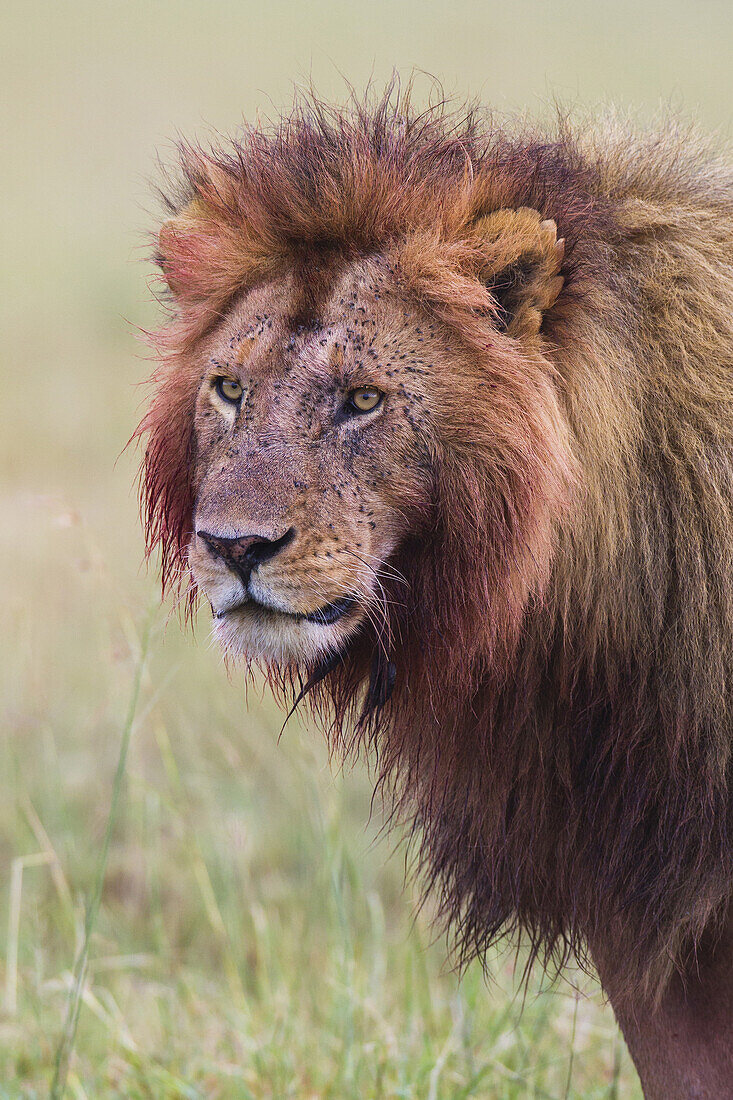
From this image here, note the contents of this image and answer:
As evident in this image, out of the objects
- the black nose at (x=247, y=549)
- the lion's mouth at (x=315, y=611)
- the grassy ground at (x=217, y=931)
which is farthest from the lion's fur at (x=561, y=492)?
the grassy ground at (x=217, y=931)

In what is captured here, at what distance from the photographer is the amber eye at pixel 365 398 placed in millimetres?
1809

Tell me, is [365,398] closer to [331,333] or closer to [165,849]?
[331,333]

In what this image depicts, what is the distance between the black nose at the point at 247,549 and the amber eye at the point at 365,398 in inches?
8.9

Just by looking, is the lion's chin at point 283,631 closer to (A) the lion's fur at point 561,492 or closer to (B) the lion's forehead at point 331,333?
(A) the lion's fur at point 561,492

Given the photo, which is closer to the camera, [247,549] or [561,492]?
[247,549]

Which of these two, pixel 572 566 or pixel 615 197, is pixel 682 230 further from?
pixel 572 566

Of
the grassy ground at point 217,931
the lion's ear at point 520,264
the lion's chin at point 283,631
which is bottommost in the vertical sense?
the grassy ground at point 217,931

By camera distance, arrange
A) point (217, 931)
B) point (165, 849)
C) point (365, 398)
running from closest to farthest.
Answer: point (365, 398), point (217, 931), point (165, 849)

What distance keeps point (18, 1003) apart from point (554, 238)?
2948mm

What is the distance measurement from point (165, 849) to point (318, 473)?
3848mm

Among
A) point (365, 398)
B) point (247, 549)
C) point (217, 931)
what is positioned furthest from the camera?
point (217, 931)

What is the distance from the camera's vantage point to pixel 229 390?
76.2 inches

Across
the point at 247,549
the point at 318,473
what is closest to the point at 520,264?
the point at 318,473

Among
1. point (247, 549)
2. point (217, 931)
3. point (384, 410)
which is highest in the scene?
point (384, 410)
